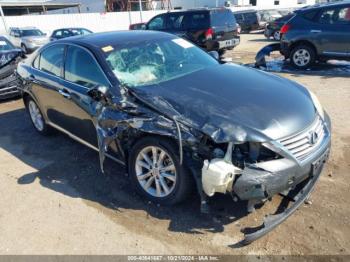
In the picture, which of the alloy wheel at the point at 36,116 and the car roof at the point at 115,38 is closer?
the car roof at the point at 115,38

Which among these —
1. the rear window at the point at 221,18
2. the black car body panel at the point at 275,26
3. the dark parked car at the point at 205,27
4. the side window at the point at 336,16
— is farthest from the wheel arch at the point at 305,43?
the black car body panel at the point at 275,26

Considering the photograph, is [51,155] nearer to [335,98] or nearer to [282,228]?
[282,228]

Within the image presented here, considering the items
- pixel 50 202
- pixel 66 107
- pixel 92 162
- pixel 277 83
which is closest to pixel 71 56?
pixel 66 107

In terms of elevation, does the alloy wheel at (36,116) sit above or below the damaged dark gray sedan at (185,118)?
below

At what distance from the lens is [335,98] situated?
675cm

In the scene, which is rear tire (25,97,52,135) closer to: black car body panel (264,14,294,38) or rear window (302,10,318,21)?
rear window (302,10,318,21)

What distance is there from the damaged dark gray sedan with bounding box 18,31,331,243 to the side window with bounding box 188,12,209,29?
7.65 meters

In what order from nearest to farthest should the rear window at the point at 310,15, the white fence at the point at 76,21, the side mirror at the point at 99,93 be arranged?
the side mirror at the point at 99,93 < the rear window at the point at 310,15 < the white fence at the point at 76,21

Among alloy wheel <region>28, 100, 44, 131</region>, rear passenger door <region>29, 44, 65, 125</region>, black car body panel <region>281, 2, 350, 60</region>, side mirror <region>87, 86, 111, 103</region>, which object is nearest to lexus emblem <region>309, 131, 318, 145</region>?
side mirror <region>87, 86, 111, 103</region>

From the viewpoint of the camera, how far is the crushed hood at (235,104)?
295 centimetres

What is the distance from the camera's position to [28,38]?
18.7m

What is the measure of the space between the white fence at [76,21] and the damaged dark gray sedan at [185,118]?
2367 centimetres

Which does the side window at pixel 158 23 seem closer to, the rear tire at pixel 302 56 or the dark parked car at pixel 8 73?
the rear tire at pixel 302 56

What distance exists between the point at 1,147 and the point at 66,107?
1.84m
